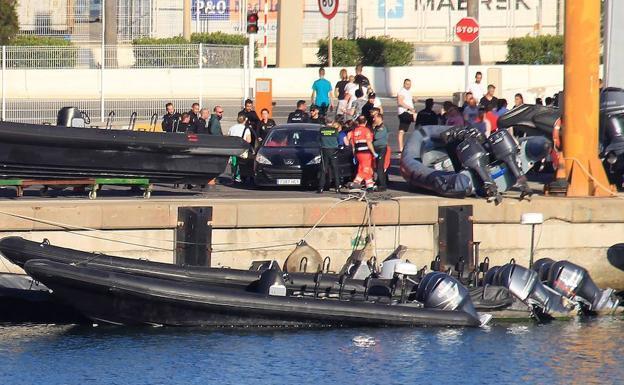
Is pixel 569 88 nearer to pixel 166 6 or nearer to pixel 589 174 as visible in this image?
pixel 589 174

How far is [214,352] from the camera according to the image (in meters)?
18.0

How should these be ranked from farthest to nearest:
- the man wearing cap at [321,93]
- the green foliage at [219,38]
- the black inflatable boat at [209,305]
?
the green foliage at [219,38], the man wearing cap at [321,93], the black inflatable boat at [209,305]

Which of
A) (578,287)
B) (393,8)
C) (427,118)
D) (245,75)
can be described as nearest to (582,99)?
(578,287)

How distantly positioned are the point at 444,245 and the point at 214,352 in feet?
14.3

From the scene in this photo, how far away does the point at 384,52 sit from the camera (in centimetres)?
5266

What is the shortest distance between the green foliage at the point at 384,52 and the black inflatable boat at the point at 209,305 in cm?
3402

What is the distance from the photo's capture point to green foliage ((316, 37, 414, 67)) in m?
52.5

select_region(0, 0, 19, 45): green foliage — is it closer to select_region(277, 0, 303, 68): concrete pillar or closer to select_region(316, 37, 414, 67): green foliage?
select_region(277, 0, 303, 68): concrete pillar

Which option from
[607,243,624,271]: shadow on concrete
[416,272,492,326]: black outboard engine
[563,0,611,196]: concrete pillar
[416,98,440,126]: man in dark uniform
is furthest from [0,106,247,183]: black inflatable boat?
[416,98,440,126]: man in dark uniform

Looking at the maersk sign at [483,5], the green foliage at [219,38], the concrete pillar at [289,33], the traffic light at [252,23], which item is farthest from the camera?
the maersk sign at [483,5]

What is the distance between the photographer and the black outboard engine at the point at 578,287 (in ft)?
66.2

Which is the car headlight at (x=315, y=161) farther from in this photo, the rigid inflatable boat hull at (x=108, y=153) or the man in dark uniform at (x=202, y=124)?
the man in dark uniform at (x=202, y=124)

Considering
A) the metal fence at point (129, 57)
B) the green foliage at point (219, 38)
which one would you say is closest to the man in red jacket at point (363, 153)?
the metal fence at point (129, 57)

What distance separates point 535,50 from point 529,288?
35361 millimetres
